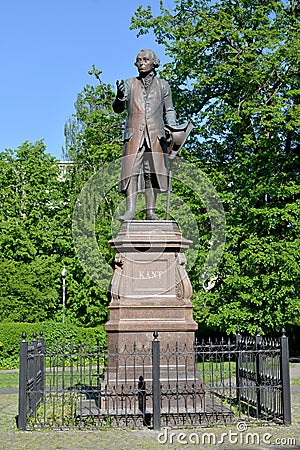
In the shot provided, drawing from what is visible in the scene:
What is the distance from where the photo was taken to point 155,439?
7.34 meters

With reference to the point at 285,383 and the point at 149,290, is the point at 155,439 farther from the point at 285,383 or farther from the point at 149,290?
the point at 149,290

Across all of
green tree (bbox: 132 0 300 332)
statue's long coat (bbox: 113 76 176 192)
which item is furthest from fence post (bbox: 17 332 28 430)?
green tree (bbox: 132 0 300 332)

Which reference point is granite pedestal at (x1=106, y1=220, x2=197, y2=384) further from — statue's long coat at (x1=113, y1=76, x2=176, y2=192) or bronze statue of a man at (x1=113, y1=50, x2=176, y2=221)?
statue's long coat at (x1=113, y1=76, x2=176, y2=192)

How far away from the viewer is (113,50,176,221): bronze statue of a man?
10094 mm

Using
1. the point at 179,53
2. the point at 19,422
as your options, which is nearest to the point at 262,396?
the point at 19,422

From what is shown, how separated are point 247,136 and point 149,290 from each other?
1065 cm

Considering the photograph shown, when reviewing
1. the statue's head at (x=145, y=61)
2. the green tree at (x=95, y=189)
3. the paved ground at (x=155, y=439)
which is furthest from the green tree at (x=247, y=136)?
the paved ground at (x=155, y=439)

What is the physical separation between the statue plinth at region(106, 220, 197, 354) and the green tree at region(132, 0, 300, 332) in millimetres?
9141

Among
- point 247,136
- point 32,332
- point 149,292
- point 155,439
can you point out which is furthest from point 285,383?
point 32,332

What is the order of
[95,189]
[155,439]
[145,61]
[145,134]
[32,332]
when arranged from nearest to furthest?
[155,439], [145,134], [145,61], [32,332], [95,189]

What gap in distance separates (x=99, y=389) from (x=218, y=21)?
48.8ft

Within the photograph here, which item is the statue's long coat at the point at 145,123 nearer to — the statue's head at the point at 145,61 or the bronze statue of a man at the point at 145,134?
the bronze statue of a man at the point at 145,134

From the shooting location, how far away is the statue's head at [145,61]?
1024cm

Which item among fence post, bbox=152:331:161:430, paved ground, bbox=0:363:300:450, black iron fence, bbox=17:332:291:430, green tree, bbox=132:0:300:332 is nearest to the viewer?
paved ground, bbox=0:363:300:450
